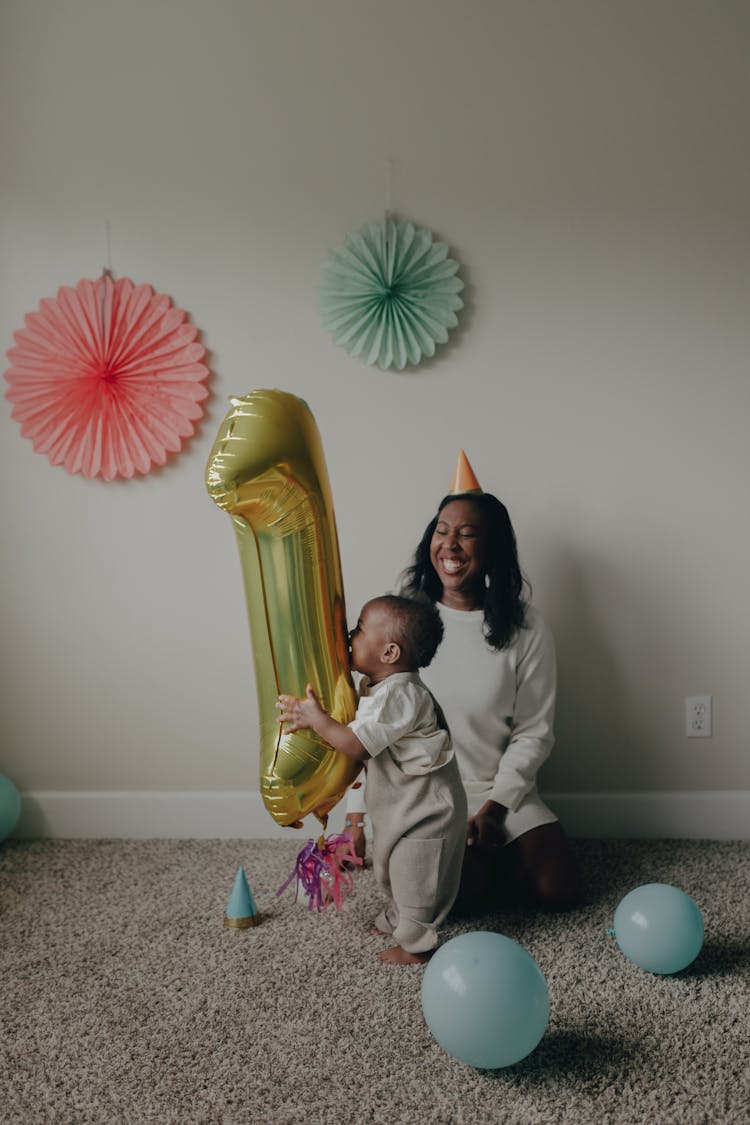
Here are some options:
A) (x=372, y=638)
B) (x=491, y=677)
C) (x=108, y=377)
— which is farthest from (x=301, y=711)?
(x=108, y=377)

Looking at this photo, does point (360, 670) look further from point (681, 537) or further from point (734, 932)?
point (681, 537)

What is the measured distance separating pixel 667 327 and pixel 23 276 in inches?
63.8

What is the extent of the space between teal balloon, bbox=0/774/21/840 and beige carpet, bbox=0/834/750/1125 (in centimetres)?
21

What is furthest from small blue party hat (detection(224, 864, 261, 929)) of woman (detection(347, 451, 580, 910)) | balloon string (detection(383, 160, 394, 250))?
balloon string (detection(383, 160, 394, 250))

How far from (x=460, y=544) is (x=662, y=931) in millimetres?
872

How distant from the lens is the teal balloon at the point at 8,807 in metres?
2.24

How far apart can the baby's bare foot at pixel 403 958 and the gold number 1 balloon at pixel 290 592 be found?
0.29 meters

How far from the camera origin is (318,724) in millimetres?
1592

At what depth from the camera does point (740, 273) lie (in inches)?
88.2

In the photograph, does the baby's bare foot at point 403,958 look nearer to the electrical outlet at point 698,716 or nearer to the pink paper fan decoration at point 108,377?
the electrical outlet at point 698,716

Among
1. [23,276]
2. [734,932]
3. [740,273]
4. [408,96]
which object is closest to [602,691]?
[734,932]

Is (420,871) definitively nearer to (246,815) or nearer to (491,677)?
(491,677)

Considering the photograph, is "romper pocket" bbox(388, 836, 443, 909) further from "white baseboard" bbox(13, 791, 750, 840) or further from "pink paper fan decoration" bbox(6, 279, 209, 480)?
"pink paper fan decoration" bbox(6, 279, 209, 480)

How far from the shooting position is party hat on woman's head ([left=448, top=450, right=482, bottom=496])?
2.08 m
